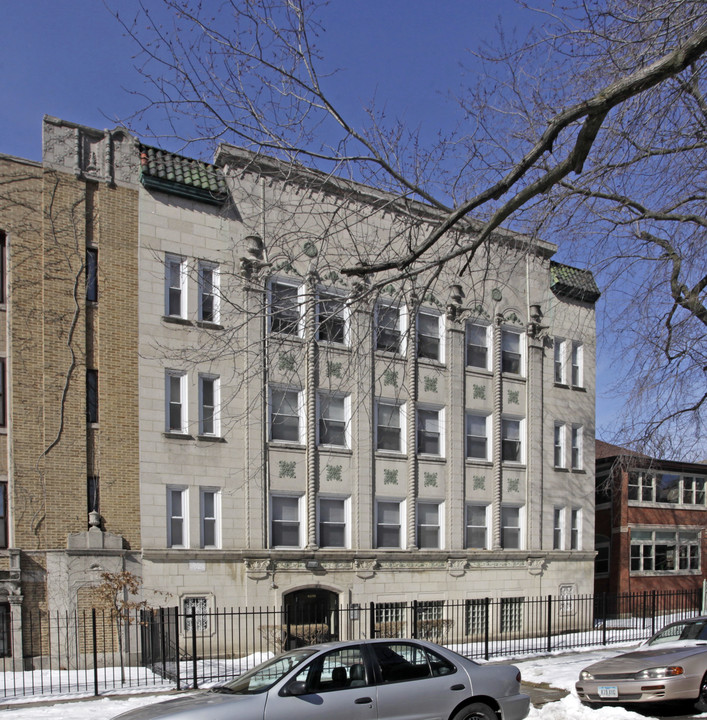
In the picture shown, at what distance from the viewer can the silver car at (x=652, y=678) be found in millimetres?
11391

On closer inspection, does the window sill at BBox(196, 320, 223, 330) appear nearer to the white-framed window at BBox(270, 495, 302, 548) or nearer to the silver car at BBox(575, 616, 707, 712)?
the white-framed window at BBox(270, 495, 302, 548)

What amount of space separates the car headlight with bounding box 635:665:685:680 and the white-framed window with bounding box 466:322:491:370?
17.0 m

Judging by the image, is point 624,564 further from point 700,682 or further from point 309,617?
point 700,682

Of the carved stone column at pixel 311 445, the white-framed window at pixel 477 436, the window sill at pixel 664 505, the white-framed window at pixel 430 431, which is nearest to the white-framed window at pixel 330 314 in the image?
the carved stone column at pixel 311 445

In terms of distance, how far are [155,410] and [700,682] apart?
14.7 m

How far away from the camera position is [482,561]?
89.5 feet

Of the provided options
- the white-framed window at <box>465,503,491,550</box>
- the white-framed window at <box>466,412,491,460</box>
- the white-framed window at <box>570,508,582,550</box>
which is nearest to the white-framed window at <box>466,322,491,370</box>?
the white-framed window at <box>466,412,491,460</box>

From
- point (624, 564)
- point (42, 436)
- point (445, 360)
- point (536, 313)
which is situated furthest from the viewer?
→ point (624, 564)

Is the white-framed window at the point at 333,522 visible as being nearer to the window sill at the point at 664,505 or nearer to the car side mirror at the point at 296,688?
the car side mirror at the point at 296,688

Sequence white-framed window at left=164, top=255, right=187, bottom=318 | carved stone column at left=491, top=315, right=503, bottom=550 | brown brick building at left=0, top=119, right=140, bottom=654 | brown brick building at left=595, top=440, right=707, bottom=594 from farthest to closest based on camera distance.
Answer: brown brick building at left=595, top=440, right=707, bottom=594 < carved stone column at left=491, top=315, right=503, bottom=550 < white-framed window at left=164, top=255, right=187, bottom=318 < brown brick building at left=0, top=119, right=140, bottom=654

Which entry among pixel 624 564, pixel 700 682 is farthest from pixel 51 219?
pixel 624 564

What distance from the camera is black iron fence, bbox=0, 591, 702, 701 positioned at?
664 inches

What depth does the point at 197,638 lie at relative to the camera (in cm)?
2161

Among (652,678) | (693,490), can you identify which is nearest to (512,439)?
(693,490)
